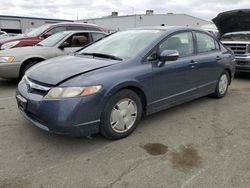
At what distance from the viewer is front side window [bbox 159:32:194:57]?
441 centimetres

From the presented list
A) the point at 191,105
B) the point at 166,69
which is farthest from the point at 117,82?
the point at 191,105

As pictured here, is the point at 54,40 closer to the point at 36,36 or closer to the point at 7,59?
the point at 7,59

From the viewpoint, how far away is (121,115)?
3713 millimetres

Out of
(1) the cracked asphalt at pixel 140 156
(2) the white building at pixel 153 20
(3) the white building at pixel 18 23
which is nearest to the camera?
(1) the cracked asphalt at pixel 140 156

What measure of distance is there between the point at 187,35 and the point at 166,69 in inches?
43.4

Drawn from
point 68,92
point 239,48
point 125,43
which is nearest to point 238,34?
point 239,48

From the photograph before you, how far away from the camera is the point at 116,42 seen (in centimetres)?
462

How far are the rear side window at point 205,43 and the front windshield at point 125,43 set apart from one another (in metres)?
1.13

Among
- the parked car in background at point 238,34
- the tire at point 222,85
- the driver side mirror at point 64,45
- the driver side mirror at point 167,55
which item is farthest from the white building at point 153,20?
the driver side mirror at point 167,55

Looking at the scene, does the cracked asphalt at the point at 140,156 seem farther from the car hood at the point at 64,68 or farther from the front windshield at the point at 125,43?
the front windshield at the point at 125,43

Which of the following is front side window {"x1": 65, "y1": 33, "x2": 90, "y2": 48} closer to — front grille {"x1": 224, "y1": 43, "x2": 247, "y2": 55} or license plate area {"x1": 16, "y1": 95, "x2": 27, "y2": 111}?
license plate area {"x1": 16, "y1": 95, "x2": 27, "y2": 111}

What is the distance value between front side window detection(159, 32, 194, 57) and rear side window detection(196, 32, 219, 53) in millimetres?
255

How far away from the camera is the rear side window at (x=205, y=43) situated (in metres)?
5.21

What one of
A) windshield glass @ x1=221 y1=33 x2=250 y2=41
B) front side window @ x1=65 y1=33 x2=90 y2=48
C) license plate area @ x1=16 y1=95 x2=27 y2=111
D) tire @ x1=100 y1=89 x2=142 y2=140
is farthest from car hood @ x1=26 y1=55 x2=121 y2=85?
windshield glass @ x1=221 y1=33 x2=250 y2=41
